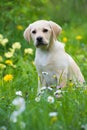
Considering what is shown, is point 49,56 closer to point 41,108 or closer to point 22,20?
point 41,108

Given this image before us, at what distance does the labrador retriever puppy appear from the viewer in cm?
552

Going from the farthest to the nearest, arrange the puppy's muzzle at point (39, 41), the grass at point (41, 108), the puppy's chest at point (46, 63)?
the puppy's chest at point (46, 63) → the puppy's muzzle at point (39, 41) → the grass at point (41, 108)

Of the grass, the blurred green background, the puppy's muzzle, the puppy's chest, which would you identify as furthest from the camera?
the blurred green background

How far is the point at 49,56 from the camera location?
563 cm

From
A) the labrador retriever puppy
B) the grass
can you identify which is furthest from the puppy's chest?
the grass

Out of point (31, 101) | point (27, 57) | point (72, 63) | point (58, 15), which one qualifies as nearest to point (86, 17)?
point (58, 15)

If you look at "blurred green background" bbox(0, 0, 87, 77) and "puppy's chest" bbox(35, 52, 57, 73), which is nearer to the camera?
"puppy's chest" bbox(35, 52, 57, 73)

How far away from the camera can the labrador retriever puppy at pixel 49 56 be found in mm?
5523

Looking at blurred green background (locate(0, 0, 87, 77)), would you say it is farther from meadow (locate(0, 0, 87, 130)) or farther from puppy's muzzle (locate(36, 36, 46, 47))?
puppy's muzzle (locate(36, 36, 46, 47))

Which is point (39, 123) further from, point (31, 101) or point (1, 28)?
point (1, 28)

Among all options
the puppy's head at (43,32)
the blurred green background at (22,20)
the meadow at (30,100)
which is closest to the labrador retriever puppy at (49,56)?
the puppy's head at (43,32)

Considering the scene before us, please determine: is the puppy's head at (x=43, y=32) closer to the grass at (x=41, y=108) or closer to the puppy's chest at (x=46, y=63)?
the puppy's chest at (x=46, y=63)

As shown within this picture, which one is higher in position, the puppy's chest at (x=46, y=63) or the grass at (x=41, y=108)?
the puppy's chest at (x=46, y=63)

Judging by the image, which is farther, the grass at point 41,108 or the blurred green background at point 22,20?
the blurred green background at point 22,20
